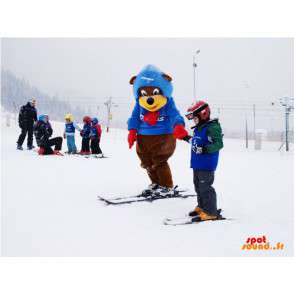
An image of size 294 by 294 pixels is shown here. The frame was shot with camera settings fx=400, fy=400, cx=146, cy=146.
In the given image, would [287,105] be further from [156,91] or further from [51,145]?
[156,91]

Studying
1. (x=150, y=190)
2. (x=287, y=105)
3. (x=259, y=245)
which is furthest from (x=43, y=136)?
(x=287, y=105)

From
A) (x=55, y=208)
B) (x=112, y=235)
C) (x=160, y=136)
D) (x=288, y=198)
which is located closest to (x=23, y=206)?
(x=55, y=208)

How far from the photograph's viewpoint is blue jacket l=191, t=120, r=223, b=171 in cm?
399

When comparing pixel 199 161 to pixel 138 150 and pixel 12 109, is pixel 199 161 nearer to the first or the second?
pixel 138 150

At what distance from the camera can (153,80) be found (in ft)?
16.3

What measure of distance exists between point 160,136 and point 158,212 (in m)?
1.09

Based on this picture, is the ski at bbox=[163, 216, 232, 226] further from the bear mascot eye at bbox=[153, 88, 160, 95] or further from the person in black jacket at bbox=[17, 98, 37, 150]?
the person in black jacket at bbox=[17, 98, 37, 150]

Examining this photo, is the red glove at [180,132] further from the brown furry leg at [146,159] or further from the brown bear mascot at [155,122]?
the brown furry leg at [146,159]

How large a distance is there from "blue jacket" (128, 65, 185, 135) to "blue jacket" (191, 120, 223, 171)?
82cm

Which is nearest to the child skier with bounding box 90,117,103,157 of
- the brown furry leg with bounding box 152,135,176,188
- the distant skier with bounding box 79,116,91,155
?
the distant skier with bounding box 79,116,91,155

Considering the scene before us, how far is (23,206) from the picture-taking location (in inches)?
179

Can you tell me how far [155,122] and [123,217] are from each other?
55.7 inches

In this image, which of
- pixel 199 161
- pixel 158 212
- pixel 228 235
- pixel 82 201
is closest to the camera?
pixel 228 235

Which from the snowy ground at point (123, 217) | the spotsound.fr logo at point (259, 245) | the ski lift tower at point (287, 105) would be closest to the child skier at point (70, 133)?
the snowy ground at point (123, 217)
